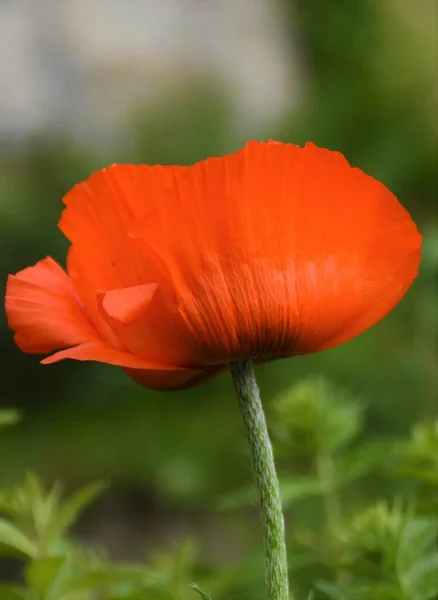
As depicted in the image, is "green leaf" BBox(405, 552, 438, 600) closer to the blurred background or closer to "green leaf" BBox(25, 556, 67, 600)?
"green leaf" BBox(25, 556, 67, 600)

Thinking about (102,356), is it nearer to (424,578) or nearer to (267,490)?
(267,490)

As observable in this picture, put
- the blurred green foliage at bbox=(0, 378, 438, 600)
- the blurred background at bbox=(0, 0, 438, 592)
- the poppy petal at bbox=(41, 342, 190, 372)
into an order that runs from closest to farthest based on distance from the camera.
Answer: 1. the poppy petal at bbox=(41, 342, 190, 372)
2. the blurred green foliage at bbox=(0, 378, 438, 600)
3. the blurred background at bbox=(0, 0, 438, 592)

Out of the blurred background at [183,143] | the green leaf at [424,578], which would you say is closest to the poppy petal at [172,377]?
the green leaf at [424,578]

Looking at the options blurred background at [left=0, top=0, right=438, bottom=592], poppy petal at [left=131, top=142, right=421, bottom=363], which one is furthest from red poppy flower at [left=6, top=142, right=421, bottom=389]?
blurred background at [left=0, top=0, right=438, bottom=592]

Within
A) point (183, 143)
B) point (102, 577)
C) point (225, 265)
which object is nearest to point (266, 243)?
point (225, 265)

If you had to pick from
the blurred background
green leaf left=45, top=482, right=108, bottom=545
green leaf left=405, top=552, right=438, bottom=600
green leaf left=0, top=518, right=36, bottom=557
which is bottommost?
green leaf left=405, top=552, right=438, bottom=600

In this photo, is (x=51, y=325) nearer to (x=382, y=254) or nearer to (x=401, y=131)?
(x=382, y=254)

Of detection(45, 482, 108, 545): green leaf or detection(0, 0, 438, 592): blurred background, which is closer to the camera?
detection(45, 482, 108, 545): green leaf
